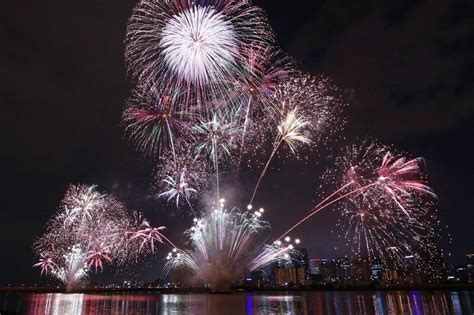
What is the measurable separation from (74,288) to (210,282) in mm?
83203

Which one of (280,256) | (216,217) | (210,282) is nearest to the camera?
(280,256)

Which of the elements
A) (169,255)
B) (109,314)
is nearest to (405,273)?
(169,255)

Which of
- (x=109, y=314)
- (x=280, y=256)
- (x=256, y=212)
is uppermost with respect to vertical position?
(x=256, y=212)

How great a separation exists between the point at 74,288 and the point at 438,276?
5474 inches

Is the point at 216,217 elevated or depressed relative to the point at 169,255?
elevated

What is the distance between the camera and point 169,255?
46.3 m

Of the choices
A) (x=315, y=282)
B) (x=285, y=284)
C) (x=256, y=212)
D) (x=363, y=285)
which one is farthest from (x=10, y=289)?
(x=256, y=212)

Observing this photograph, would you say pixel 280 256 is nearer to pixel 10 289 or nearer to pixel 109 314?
pixel 109 314

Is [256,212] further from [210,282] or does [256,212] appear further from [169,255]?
[210,282]

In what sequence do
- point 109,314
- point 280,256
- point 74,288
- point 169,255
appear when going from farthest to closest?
point 74,288
point 169,255
point 280,256
point 109,314

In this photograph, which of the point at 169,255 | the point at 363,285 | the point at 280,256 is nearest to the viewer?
the point at 280,256

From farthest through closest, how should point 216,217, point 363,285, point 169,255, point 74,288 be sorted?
point 363,285, point 74,288, point 169,255, point 216,217

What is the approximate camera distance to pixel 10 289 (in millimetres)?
165625

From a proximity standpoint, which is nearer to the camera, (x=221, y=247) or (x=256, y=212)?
(x=256, y=212)
